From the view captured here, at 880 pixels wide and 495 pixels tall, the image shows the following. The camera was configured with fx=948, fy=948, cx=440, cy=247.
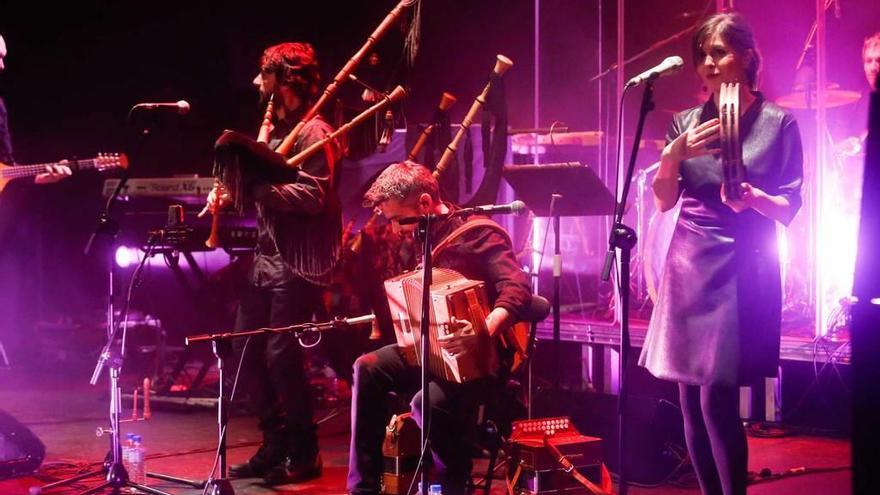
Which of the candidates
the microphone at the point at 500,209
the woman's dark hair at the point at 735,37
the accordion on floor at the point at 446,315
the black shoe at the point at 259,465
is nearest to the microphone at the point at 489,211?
the microphone at the point at 500,209

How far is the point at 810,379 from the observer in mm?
6480

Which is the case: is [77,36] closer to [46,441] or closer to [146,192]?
[146,192]

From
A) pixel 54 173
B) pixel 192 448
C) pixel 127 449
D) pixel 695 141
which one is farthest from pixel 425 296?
pixel 54 173

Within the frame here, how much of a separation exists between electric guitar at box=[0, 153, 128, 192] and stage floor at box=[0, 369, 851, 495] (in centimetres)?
174

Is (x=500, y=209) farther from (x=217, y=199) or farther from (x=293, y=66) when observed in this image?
(x=217, y=199)

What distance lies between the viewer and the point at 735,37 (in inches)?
130

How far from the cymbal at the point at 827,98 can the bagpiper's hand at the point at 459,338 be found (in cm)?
433

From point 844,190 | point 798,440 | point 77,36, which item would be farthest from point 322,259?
point 77,36

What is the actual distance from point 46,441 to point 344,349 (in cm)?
200

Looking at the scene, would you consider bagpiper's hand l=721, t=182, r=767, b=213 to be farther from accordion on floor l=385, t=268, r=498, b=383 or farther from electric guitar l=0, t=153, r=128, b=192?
electric guitar l=0, t=153, r=128, b=192

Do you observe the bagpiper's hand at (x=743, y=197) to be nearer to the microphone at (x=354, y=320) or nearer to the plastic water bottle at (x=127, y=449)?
the microphone at (x=354, y=320)

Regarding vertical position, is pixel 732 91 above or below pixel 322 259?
above

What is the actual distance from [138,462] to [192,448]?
45cm

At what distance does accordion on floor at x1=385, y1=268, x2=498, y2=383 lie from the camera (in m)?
3.89
